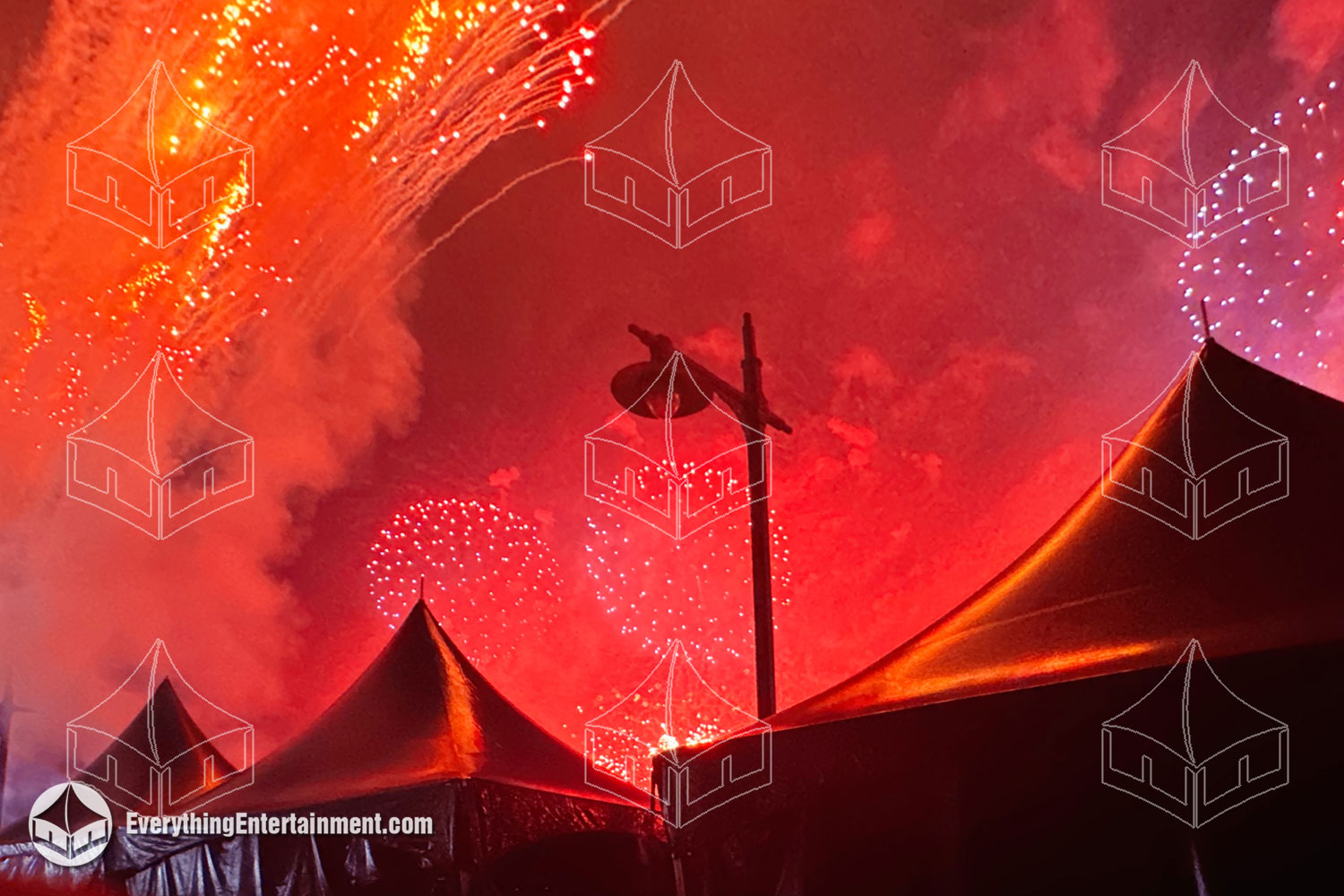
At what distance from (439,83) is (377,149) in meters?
0.92

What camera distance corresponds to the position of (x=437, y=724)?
5.93 metres

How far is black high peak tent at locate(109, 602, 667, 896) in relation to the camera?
16.4 ft

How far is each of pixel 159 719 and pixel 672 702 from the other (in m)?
6.03

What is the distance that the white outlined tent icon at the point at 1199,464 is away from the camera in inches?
124

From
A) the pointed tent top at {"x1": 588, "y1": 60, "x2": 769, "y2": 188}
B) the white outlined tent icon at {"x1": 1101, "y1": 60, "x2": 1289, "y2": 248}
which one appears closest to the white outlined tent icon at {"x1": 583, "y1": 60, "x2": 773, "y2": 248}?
the pointed tent top at {"x1": 588, "y1": 60, "x2": 769, "y2": 188}

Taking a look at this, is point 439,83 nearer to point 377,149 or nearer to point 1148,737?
point 377,149

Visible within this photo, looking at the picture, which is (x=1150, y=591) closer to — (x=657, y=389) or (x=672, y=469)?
(x=657, y=389)

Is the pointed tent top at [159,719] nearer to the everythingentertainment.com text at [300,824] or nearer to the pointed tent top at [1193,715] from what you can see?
the everythingentertainment.com text at [300,824]

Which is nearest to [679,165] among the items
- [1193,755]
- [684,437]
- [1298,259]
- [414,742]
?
[684,437]

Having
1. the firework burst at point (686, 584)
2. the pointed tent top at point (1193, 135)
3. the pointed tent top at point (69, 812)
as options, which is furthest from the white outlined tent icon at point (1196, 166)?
the pointed tent top at point (69, 812)

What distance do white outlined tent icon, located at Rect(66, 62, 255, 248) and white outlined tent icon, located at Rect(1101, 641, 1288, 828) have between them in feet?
28.6

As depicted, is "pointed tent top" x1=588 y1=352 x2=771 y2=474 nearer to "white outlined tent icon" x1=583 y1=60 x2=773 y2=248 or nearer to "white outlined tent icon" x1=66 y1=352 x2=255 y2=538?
"white outlined tent icon" x1=583 y1=60 x2=773 y2=248

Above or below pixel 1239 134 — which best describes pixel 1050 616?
below

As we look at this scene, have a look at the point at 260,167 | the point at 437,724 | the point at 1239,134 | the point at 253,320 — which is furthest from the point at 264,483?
the point at 1239,134
